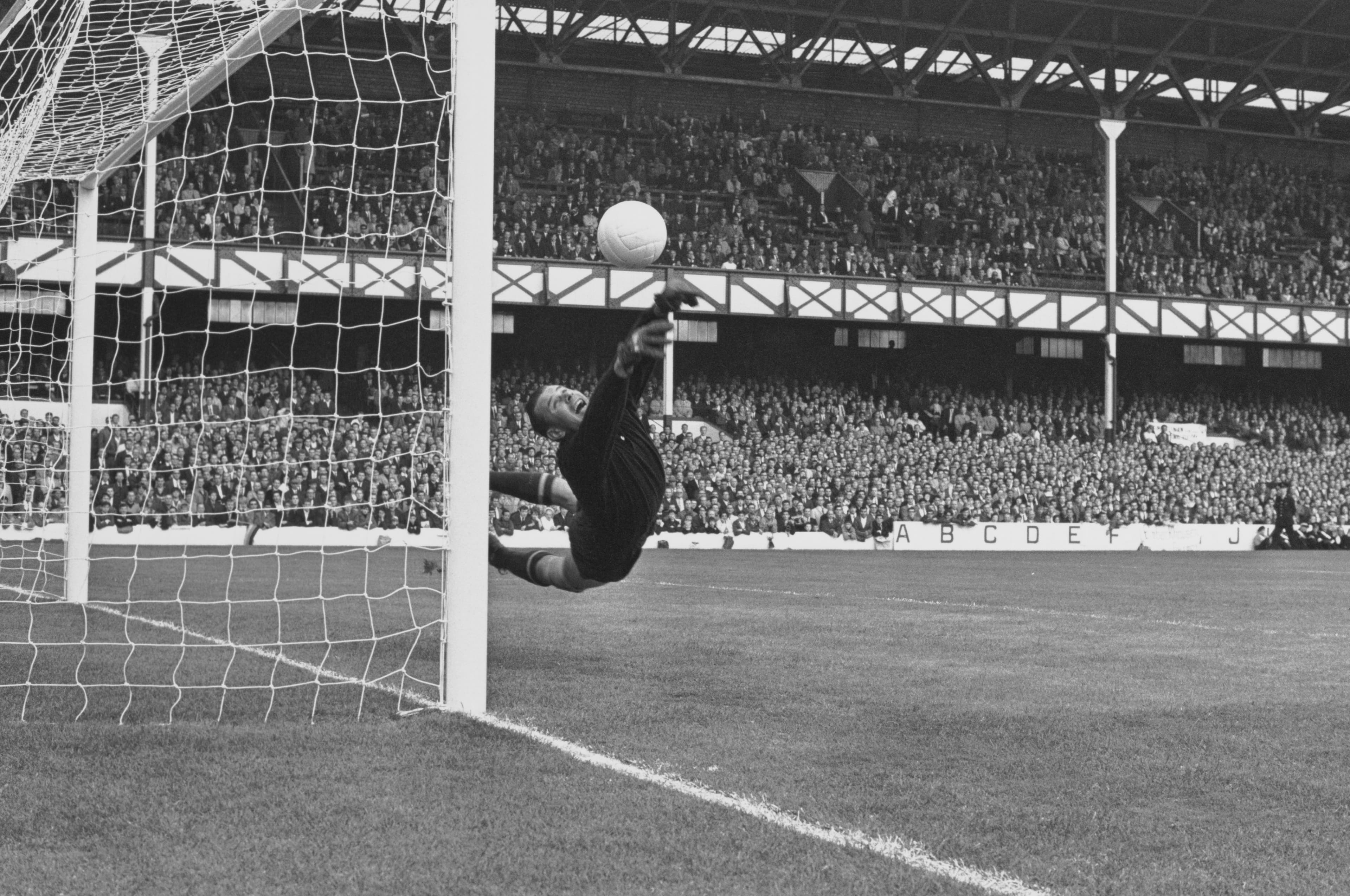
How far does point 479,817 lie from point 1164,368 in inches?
1681

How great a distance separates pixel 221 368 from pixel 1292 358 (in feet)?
105

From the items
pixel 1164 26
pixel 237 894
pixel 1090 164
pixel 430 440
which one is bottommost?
pixel 237 894

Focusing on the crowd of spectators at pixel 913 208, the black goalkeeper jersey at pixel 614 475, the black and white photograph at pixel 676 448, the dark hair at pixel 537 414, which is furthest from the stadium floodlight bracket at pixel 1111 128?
the black goalkeeper jersey at pixel 614 475

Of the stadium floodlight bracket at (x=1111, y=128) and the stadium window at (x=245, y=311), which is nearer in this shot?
the stadium window at (x=245, y=311)

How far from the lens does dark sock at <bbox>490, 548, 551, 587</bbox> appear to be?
7652mm

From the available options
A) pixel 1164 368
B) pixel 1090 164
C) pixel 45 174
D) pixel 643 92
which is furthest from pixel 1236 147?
pixel 45 174

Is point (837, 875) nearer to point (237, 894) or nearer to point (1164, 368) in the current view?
point (237, 894)

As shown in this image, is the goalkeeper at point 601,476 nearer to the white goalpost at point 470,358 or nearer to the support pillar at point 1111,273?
the white goalpost at point 470,358

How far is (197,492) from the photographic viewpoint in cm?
2453

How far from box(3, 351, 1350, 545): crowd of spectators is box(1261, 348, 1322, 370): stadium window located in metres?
1.69

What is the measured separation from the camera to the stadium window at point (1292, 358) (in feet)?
146

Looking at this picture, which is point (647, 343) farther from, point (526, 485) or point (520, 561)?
point (520, 561)

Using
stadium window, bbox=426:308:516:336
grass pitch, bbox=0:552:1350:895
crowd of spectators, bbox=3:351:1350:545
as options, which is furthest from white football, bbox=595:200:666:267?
stadium window, bbox=426:308:516:336

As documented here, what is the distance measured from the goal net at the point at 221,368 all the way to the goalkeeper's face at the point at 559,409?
736 mm
